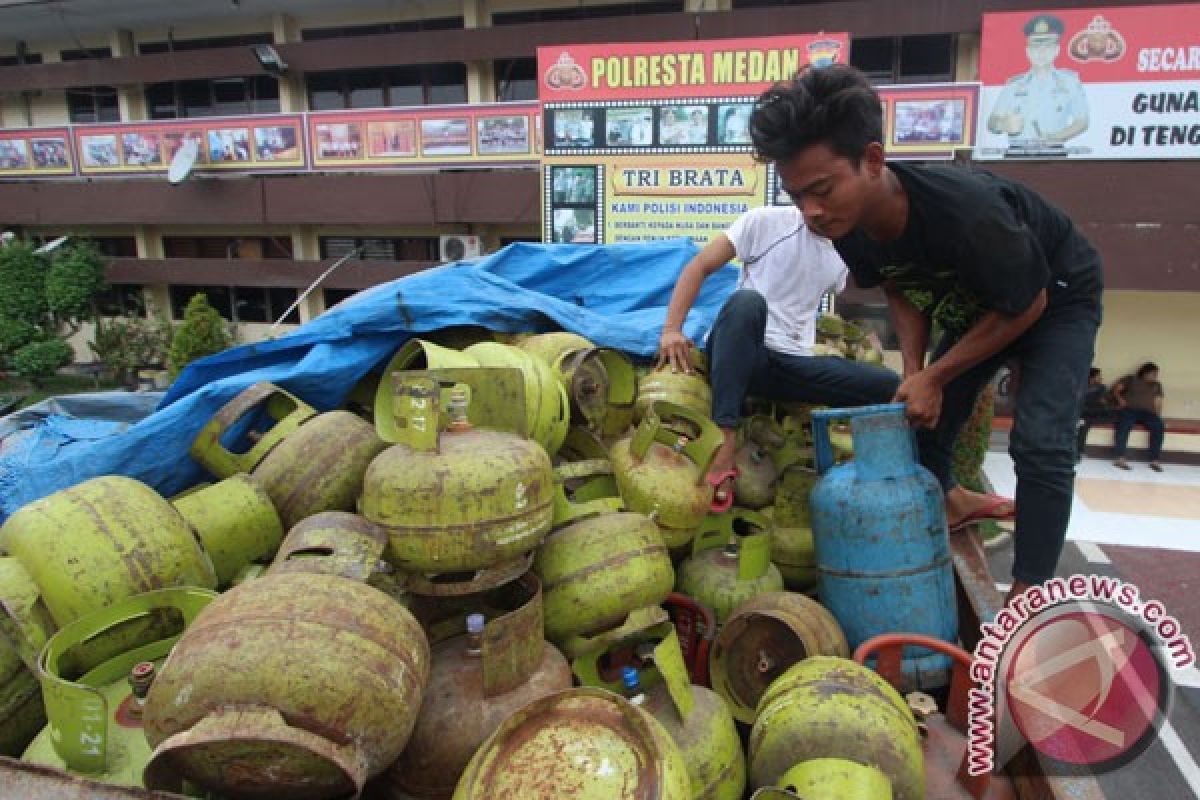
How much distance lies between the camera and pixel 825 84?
197 centimetres

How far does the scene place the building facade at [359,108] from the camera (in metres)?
9.91

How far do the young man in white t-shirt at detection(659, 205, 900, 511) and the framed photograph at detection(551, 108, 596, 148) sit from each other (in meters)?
5.15

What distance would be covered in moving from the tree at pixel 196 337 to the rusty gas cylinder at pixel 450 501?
11.7 meters

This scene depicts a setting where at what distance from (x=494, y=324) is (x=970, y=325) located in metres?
1.99

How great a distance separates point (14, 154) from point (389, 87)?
7806 millimetres

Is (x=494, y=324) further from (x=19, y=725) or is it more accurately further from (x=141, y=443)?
(x=19, y=725)

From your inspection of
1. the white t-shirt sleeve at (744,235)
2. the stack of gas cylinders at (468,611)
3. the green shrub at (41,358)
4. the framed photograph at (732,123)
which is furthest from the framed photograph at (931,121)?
the green shrub at (41,358)

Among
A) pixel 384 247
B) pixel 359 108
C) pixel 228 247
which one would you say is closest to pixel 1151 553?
pixel 384 247

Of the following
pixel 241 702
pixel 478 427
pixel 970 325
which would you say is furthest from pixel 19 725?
pixel 970 325

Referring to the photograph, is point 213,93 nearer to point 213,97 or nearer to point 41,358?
point 213,97

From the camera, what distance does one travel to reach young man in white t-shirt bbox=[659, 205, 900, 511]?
9.78 feet

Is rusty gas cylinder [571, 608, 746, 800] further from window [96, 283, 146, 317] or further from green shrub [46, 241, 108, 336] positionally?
window [96, 283, 146, 317]

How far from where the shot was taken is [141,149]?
13695mm

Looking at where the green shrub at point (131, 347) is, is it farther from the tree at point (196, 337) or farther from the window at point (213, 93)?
the window at point (213, 93)
